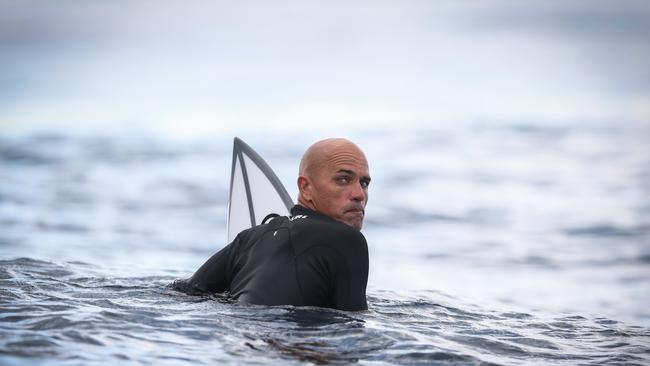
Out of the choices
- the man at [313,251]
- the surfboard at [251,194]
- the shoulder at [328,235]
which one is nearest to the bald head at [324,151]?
the man at [313,251]

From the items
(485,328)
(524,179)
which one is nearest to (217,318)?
(485,328)

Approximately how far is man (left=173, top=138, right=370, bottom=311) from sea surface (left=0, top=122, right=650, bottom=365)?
0.11 metres

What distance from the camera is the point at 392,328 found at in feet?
21.6

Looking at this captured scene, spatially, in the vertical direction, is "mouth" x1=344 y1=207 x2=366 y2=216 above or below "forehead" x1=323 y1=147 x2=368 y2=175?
below

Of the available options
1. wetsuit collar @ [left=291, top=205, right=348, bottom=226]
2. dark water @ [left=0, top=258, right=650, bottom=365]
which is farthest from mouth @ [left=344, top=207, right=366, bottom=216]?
dark water @ [left=0, top=258, right=650, bottom=365]

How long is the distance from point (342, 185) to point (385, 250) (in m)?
9.33

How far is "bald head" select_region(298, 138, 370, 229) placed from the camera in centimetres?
687

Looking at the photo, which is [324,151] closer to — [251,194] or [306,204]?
[306,204]

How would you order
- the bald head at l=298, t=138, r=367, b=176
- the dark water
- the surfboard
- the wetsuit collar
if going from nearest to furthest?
the dark water < the wetsuit collar < the bald head at l=298, t=138, r=367, b=176 < the surfboard

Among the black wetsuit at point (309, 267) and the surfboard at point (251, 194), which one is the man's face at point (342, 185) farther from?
the surfboard at point (251, 194)

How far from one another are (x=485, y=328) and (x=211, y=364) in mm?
2471

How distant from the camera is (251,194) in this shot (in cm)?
957

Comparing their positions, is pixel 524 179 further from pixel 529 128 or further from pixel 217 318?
pixel 217 318

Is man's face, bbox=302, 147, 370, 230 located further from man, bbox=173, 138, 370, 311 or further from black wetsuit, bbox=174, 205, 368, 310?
black wetsuit, bbox=174, 205, 368, 310
